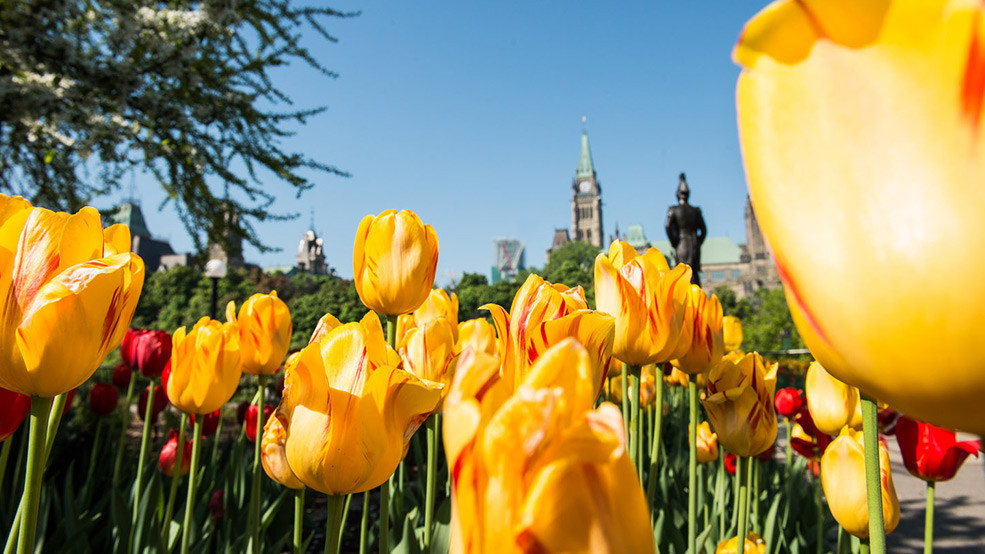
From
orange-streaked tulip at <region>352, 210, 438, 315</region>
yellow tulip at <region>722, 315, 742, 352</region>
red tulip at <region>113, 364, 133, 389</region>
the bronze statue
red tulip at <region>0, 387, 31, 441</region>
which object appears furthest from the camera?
the bronze statue

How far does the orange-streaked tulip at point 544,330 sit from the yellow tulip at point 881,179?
40 cm

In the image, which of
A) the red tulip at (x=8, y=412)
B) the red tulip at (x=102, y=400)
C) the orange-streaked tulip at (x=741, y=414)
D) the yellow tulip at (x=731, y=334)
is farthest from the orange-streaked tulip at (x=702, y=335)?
the red tulip at (x=102, y=400)

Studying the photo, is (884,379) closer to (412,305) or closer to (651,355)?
(651,355)

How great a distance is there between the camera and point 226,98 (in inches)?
288

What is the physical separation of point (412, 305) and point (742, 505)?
922mm

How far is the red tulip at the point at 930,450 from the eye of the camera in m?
1.33

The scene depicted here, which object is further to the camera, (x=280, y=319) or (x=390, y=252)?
(x=280, y=319)

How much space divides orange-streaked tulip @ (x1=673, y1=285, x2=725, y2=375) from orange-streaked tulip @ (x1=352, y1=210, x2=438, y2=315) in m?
0.65

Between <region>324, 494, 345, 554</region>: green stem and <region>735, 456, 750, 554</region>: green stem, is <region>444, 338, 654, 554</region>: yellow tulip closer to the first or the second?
<region>324, 494, 345, 554</region>: green stem

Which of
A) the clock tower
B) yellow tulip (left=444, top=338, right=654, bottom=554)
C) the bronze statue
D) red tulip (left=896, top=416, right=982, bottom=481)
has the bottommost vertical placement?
red tulip (left=896, top=416, right=982, bottom=481)

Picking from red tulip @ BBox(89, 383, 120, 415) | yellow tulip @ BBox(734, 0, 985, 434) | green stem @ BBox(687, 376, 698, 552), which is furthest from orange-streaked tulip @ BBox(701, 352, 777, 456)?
red tulip @ BBox(89, 383, 120, 415)

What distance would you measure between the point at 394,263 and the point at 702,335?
78 centimetres

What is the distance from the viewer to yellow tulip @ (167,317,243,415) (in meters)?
1.37

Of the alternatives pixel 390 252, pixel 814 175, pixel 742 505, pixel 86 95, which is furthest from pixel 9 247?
pixel 86 95
